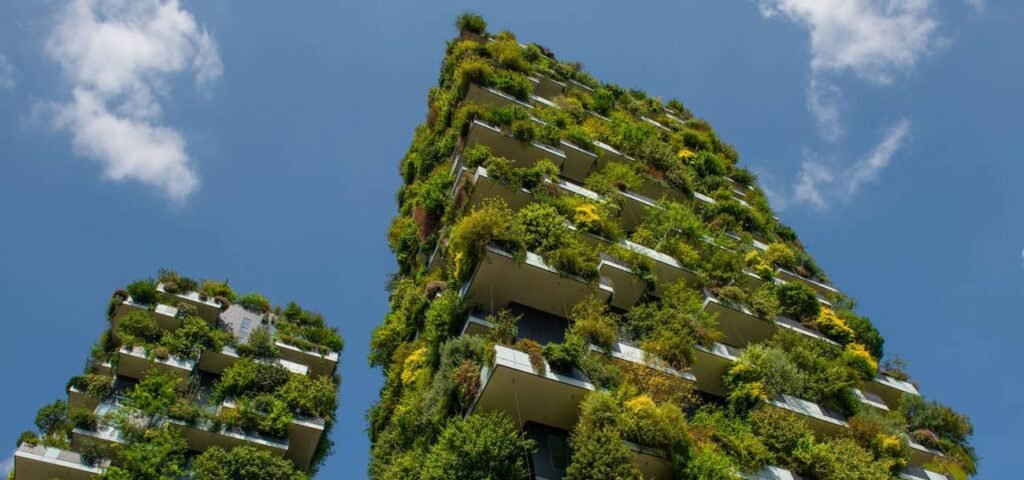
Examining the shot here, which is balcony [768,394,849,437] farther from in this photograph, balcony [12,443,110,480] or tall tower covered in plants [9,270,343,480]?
balcony [12,443,110,480]

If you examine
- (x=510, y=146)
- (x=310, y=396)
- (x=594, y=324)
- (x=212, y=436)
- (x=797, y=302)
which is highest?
(x=510, y=146)

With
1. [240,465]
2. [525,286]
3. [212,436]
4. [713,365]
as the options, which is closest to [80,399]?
[212,436]

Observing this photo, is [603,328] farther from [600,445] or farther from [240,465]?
[240,465]

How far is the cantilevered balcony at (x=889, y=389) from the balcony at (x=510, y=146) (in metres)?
15.1

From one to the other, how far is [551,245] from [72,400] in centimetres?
2030

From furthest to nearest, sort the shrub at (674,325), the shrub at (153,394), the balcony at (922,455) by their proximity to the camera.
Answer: the shrub at (153,394) → the balcony at (922,455) → the shrub at (674,325)

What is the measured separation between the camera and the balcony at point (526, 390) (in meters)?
18.7

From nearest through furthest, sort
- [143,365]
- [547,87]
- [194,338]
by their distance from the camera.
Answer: [143,365]
[194,338]
[547,87]

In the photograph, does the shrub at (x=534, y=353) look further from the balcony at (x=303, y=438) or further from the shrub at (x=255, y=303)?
the shrub at (x=255, y=303)

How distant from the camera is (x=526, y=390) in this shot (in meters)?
19.1

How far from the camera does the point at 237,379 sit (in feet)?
96.1

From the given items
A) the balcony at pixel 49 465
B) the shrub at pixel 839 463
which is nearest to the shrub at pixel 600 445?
the shrub at pixel 839 463

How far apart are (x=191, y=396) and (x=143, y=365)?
237 cm

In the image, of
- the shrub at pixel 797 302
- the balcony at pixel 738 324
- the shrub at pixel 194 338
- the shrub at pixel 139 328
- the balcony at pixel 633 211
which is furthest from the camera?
the shrub at pixel 139 328
